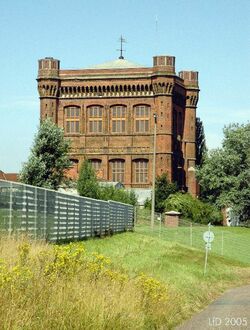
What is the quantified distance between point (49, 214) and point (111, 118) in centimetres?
7881

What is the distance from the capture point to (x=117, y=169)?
105438 millimetres

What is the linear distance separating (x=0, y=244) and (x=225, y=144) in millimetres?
82853

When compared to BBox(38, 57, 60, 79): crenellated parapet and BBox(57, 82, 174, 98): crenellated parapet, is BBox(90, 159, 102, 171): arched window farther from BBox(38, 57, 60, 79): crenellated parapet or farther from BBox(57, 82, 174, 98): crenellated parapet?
BBox(38, 57, 60, 79): crenellated parapet

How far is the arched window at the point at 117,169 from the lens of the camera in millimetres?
105312

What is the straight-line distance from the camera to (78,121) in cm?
10769

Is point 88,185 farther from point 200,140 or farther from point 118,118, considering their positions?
point 200,140

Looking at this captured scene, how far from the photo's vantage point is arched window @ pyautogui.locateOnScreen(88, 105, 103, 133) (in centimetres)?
10719

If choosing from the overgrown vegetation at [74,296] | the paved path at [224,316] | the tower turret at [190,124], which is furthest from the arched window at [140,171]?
the overgrown vegetation at [74,296]

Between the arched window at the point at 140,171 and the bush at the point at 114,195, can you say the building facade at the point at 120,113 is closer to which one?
the arched window at the point at 140,171

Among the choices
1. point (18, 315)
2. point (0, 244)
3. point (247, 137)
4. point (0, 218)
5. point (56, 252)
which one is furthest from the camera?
point (247, 137)

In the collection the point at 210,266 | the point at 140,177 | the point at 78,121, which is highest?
the point at 78,121

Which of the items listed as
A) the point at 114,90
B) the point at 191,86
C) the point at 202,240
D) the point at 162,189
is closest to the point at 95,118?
the point at 114,90

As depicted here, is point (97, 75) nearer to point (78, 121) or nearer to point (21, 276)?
point (78, 121)

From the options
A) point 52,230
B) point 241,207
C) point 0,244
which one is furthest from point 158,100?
point 0,244
